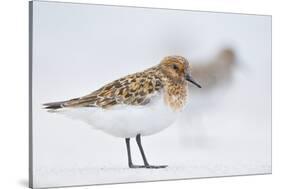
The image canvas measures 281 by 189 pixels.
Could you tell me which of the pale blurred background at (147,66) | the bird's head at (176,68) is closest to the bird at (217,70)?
the pale blurred background at (147,66)

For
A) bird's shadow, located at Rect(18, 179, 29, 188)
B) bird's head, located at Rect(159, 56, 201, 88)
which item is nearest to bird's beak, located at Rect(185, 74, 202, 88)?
bird's head, located at Rect(159, 56, 201, 88)

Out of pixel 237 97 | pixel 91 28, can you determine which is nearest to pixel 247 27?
pixel 237 97

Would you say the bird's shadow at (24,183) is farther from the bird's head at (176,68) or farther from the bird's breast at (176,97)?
the bird's head at (176,68)

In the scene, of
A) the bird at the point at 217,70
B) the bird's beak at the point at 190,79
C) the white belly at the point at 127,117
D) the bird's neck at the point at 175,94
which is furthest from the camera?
the bird at the point at 217,70

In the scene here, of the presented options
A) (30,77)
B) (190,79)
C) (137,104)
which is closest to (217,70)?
(190,79)

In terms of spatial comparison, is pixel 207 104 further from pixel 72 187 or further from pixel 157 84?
pixel 72 187

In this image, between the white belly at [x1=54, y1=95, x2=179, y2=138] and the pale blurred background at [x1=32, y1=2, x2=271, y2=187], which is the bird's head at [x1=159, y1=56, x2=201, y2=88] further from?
the white belly at [x1=54, y1=95, x2=179, y2=138]

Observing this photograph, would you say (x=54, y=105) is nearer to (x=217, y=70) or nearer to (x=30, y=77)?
(x=30, y=77)
